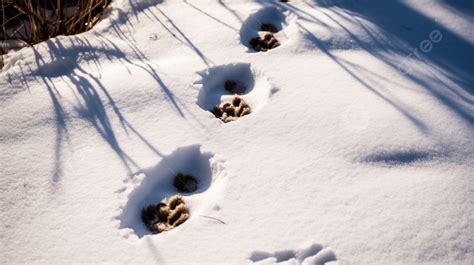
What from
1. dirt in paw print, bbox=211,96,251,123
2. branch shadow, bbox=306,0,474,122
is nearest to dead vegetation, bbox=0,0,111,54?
dirt in paw print, bbox=211,96,251,123

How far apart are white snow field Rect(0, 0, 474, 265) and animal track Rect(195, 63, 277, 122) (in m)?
0.01

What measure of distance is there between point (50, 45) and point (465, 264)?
2.17 m

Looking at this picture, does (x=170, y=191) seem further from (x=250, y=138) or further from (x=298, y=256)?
(x=298, y=256)

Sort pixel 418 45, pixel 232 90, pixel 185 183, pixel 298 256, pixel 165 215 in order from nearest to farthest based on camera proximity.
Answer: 1. pixel 298 256
2. pixel 165 215
3. pixel 185 183
4. pixel 232 90
5. pixel 418 45

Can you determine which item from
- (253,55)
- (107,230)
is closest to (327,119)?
(253,55)

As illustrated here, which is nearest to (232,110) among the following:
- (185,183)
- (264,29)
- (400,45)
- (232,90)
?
(232,90)

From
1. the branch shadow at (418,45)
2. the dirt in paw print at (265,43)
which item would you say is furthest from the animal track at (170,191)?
the branch shadow at (418,45)

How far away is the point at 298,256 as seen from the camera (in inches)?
48.4

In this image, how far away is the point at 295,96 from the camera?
1779 mm

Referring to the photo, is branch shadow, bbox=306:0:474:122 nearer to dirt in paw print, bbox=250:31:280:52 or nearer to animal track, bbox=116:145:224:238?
dirt in paw print, bbox=250:31:280:52

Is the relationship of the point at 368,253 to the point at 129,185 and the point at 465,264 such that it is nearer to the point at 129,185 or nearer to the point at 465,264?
the point at 465,264

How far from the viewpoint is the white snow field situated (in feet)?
4.20

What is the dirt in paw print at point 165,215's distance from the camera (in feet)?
4.58

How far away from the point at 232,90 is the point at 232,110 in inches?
6.8
